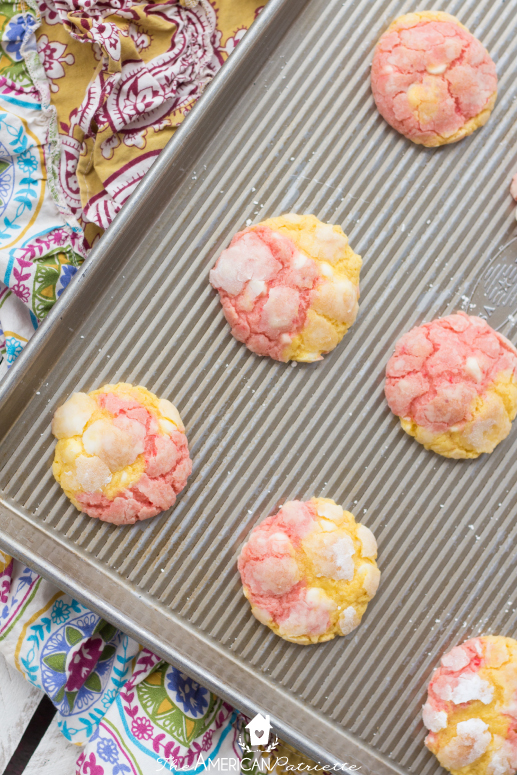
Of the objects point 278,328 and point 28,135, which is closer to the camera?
point 278,328

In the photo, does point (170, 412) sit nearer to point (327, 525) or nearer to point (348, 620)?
point (327, 525)

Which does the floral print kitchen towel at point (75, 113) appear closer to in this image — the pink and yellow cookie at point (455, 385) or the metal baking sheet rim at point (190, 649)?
the metal baking sheet rim at point (190, 649)

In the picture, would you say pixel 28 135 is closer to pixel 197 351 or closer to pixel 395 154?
pixel 197 351

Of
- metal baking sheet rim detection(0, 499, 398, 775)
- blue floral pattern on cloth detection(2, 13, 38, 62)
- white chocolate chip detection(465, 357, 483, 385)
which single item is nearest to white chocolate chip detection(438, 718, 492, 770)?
metal baking sheet rim detection(0, 499, 398, 775)

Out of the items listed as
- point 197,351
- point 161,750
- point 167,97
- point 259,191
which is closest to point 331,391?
point 197,351

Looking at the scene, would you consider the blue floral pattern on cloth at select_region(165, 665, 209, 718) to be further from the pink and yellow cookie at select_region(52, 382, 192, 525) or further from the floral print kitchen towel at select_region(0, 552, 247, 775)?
the pink and yellow cookie at select_region(52, 382, 192, 525)

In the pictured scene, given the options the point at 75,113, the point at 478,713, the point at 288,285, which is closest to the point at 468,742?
the point at 478,713

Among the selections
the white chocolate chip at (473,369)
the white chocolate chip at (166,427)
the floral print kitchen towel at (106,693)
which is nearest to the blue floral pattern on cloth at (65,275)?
the white chocolate chip at (166,427)
